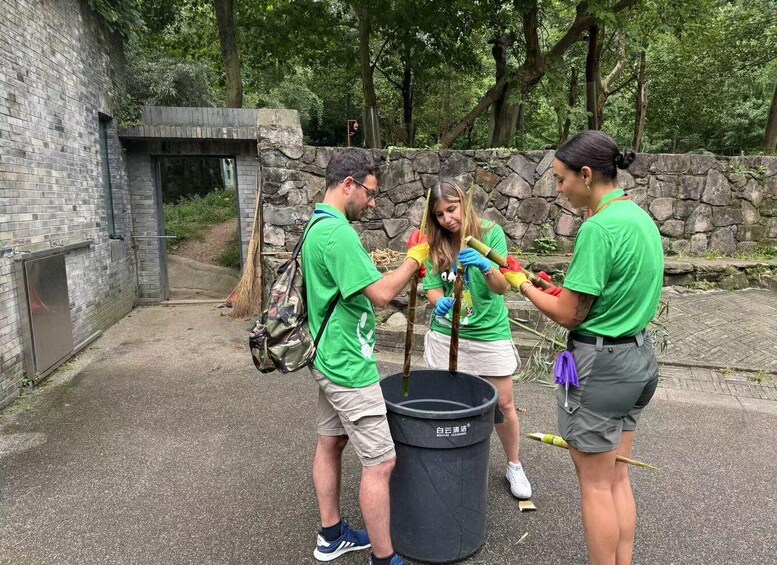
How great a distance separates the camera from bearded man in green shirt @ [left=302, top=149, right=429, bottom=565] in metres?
2.14

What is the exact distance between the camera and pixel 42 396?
4.72 m

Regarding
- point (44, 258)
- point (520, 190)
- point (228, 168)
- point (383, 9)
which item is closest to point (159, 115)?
point (44, 258)

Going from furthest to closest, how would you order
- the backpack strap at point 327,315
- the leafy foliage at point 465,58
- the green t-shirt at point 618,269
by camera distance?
the leafy foliage at point 465,58 → the backpack strap at point 327,315 → the green t-shirt at point 618,269

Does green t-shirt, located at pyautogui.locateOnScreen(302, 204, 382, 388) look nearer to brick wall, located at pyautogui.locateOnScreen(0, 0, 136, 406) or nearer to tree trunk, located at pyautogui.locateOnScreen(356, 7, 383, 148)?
brick wall, located at pyautogui.locateOnScreen(0, 0, 136, 406)

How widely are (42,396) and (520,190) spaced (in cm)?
619

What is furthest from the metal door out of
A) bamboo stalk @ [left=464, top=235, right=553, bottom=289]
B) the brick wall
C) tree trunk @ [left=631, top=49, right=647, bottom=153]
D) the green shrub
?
tree trunk @ [left=631, top=49, right=647, bottom=153]

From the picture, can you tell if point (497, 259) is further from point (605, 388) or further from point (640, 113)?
point (640, 113)

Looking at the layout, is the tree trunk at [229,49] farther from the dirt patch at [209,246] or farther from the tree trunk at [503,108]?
the tree trunk at [503,108]

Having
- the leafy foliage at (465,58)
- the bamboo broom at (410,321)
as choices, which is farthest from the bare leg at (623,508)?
the leafy foliage at (465,58)

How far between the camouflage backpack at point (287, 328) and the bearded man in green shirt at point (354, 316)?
0.05 meters

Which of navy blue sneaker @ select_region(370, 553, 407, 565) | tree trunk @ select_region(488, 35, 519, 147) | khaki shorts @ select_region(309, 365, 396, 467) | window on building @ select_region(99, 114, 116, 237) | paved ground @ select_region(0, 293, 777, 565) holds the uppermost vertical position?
tree trunk @ select_region(488, 35, 519, 147)

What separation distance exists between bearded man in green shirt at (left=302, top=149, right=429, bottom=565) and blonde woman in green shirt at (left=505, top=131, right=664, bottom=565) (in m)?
0.61

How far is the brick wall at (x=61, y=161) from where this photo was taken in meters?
4.55

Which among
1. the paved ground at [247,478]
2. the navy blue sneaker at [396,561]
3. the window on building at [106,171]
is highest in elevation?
the window on building at [106,171]
